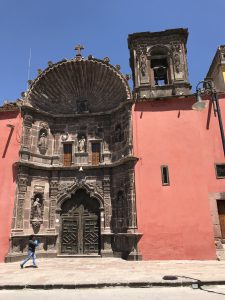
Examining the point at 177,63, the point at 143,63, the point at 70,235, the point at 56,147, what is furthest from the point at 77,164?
the point at 177,63

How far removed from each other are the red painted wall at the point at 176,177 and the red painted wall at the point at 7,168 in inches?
241

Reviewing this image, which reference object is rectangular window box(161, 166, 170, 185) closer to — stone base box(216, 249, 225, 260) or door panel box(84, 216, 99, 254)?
stone base box(216, 249, 225, 260)

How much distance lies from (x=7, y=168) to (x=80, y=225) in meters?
4.74

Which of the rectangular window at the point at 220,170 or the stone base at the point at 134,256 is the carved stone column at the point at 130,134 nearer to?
the rectangular window at the point at 220,170

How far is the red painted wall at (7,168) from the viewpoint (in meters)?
11.8

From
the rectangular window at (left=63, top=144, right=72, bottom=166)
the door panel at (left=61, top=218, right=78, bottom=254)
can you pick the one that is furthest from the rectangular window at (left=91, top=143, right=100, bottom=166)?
the door panel at (left=61, top=218, right=78, bottom=254)

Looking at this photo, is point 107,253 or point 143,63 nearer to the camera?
point 107,253

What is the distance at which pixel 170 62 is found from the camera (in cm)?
1494

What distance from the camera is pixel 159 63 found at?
51.5 ft

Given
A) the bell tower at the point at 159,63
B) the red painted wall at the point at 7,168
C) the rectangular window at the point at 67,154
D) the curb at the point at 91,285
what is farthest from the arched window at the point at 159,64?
the curb at the point at 91,285

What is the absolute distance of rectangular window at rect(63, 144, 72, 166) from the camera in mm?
14641

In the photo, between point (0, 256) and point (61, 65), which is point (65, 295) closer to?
point (0, 256)

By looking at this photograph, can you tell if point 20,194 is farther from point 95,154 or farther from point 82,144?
point 95,154

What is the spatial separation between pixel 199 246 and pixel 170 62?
10.1 meters
